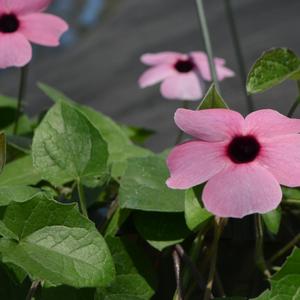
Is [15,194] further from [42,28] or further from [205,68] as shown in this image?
[205,68]

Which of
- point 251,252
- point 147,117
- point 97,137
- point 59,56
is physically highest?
point 97,137

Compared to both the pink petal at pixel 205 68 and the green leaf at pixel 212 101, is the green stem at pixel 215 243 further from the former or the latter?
the pink petal at pixel 205 68

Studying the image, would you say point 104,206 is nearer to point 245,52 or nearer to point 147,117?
point 147,117

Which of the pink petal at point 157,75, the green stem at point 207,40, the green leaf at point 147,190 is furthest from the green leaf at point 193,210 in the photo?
the pink petal at point 157,75

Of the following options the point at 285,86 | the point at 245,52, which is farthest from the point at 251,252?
the point at 245,52

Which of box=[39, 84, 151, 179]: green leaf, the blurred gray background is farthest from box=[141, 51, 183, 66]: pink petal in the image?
the blurred gray background

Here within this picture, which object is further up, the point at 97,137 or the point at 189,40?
the point at 97,137

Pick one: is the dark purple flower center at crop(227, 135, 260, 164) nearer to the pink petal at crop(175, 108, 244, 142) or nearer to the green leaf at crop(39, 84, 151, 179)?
the pink petal at crop(175, 108, 244, 142)
